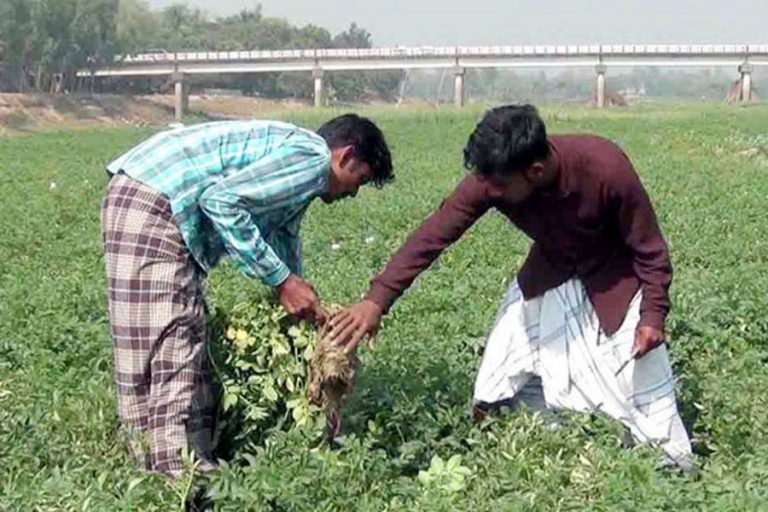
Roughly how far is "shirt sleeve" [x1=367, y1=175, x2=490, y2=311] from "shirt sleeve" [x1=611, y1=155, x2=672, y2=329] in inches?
20.1

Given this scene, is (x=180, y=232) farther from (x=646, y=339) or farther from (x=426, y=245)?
(x=646, y=339)

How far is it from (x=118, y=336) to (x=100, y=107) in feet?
221

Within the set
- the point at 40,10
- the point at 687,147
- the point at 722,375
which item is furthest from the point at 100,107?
the point at 722,375

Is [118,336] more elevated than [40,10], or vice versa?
[40,10]

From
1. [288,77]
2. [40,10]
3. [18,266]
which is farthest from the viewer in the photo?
[288,77]

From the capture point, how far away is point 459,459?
4629 mm

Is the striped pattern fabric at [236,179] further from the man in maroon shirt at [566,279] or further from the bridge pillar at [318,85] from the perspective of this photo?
the bridge pillar at [318,85]

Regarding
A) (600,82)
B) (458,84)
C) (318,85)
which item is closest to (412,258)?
(318,85)

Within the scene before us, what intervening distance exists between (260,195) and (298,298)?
43 centimetres

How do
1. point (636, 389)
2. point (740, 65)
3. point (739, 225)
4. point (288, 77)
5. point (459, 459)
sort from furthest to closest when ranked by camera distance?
point (288, 77) → point (740, 65) → point (739, 225) → point (636, 389) → point (459, 459)

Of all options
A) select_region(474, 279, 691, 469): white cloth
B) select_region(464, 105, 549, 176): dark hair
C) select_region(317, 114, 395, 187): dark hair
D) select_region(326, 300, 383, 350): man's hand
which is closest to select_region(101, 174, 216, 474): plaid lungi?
select_region(326, 300, 383, 350): man's hand

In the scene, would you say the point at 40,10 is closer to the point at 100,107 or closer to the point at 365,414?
the point at 100,107

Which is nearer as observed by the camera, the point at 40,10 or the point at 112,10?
the point at 40,10

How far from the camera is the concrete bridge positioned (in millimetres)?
75500
